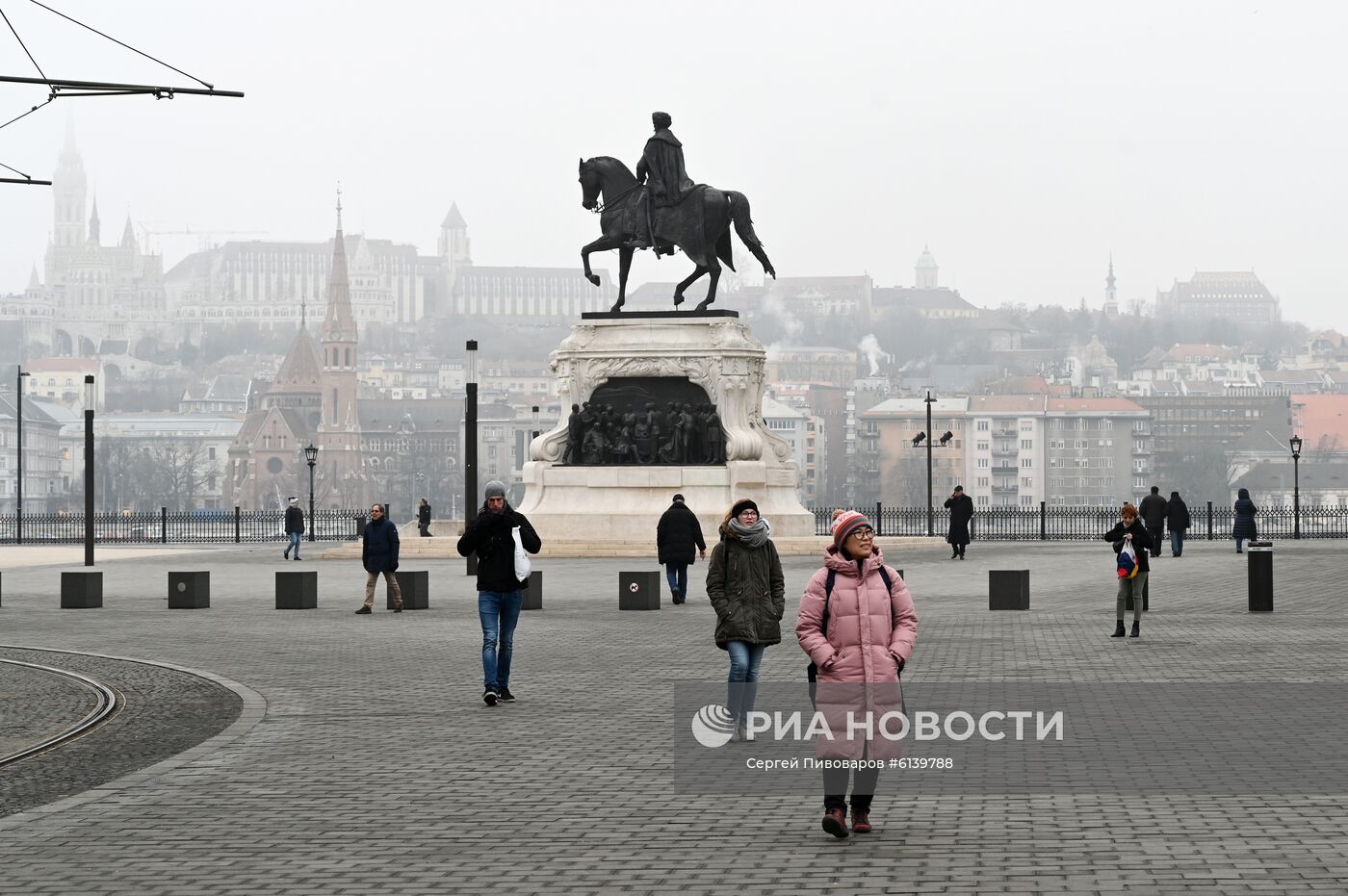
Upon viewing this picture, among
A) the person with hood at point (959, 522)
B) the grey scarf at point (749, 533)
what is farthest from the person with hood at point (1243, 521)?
the grey scarf at point (749, 533)

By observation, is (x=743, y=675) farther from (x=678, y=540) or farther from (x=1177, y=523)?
(x=1177, y=523)

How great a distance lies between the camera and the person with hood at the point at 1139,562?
2039cm

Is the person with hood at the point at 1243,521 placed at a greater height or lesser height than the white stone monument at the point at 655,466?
lesser

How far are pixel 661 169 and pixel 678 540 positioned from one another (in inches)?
697

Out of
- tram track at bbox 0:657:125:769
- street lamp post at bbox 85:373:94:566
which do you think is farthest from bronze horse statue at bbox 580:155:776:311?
tram track at bbox 0:657:125:769

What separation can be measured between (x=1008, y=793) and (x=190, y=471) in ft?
523

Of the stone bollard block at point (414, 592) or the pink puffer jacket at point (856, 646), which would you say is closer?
the pink puffer jacket at point (856, 646)

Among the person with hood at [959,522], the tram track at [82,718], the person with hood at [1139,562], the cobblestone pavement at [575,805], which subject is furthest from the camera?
the person with hood at [959,522]

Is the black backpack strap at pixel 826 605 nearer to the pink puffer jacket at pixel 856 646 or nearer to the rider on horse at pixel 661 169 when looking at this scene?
the pink puffer jacket at pixel 856 646

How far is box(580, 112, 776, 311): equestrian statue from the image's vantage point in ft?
143

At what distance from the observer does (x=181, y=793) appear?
1134cm

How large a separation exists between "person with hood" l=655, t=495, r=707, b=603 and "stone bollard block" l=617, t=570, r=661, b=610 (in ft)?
3.66

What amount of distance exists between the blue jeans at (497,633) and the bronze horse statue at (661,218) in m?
27.6

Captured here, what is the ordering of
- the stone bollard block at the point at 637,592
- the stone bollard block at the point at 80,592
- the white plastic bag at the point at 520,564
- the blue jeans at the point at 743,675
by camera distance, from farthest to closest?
the stone bollard block at the point at 80,592, the stone bollard block at the point at 637,592, the white plastic bag at the point at 520,564, the blue jeans at the point at 743,675
